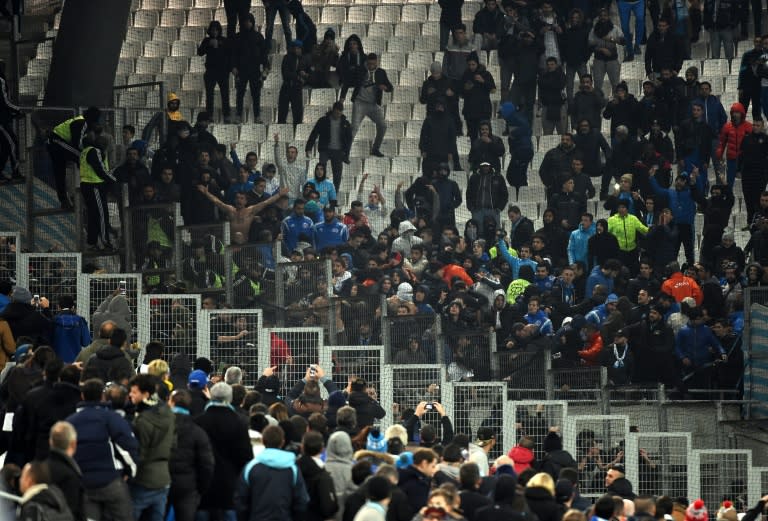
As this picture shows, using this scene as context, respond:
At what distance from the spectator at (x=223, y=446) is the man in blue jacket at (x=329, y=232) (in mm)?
11519


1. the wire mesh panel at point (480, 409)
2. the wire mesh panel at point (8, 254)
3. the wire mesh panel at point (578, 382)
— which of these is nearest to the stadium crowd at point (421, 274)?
the wire mesh panel at point (480, 409)

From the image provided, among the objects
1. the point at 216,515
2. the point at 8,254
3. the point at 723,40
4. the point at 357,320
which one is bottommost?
the point at 216,515

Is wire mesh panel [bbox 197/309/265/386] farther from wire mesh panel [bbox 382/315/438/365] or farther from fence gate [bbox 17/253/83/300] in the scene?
wire mesh panel [bbox 382/315/438/365]

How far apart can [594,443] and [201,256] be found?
5144mm

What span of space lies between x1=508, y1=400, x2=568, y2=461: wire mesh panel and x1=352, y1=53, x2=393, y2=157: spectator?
911 cm

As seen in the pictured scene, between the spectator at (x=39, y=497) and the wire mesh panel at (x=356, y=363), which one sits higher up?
the wire mesh panel at (x=356, y=363)

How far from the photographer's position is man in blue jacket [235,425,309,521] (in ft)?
51.5

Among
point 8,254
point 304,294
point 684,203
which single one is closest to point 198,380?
point 8,254

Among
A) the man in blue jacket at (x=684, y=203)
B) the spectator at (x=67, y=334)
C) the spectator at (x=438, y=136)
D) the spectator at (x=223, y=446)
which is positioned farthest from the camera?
the spectator at (x=438, y=136)

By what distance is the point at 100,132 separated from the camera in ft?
86.5

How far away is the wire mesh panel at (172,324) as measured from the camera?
24.0 metres

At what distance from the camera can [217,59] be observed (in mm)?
33062

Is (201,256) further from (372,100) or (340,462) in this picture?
(340,462)

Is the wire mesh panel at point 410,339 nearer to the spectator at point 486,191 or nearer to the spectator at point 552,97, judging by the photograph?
the spectator at point 486,191
